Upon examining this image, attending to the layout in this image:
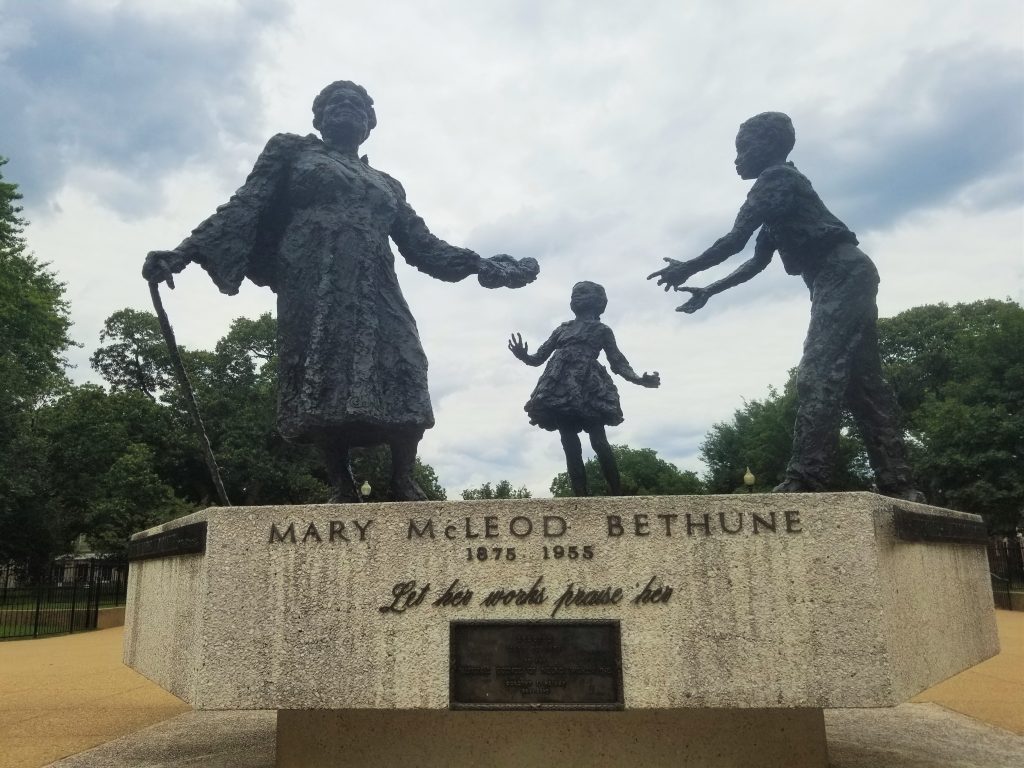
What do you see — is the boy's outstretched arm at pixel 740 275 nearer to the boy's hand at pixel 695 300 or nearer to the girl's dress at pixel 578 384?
the boy's hand at pixel 695 300

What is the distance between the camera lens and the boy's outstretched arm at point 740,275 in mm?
6020

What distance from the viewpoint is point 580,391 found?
724 cm

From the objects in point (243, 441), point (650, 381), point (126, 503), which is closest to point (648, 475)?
point (243, 441)

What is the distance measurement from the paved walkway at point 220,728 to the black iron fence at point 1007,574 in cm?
945

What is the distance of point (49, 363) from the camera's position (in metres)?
28.9

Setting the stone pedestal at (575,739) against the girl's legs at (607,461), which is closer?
the stone pedestal at (575,739)

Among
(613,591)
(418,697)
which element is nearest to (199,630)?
(418,697)

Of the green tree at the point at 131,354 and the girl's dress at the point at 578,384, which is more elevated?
the green tree at the point at 131,354

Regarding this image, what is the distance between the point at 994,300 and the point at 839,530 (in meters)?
42.1

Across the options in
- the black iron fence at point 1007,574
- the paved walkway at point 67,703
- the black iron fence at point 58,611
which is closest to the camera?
the paved walkway at point 67,703

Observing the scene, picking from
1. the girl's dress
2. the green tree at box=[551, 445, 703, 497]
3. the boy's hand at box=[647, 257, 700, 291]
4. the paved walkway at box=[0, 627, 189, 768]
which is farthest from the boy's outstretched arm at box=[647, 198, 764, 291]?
the green tree at box=[551, 445, 703, 497]

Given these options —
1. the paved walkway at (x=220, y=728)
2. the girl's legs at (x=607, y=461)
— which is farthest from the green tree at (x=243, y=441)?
the girl's legs at (x=607, y=461)

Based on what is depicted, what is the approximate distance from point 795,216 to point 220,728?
6.76 m

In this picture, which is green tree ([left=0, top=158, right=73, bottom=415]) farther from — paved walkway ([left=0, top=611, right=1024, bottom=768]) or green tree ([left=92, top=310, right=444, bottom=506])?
paved walkway ([left=0, top=611, right=1024, bottom=768])
